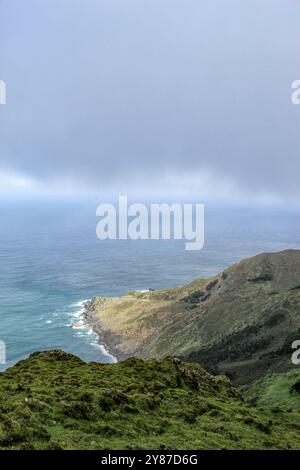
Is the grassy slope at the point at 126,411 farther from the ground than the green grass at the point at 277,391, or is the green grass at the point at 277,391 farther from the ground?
the grassy slope at the point at 126,411

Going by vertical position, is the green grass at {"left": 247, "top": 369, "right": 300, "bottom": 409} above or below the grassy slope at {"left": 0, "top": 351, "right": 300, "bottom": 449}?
below

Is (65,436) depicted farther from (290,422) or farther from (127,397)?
(290,422)

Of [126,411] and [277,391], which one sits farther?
[277,391]

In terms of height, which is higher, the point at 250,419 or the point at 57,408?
the point at 57,408

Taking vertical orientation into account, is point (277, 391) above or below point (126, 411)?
below

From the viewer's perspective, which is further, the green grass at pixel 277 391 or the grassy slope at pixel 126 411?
the green grass at pixel 277 391

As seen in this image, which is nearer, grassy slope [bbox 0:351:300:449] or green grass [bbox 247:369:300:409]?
grassy slope [bbox 0:351:300:449]
